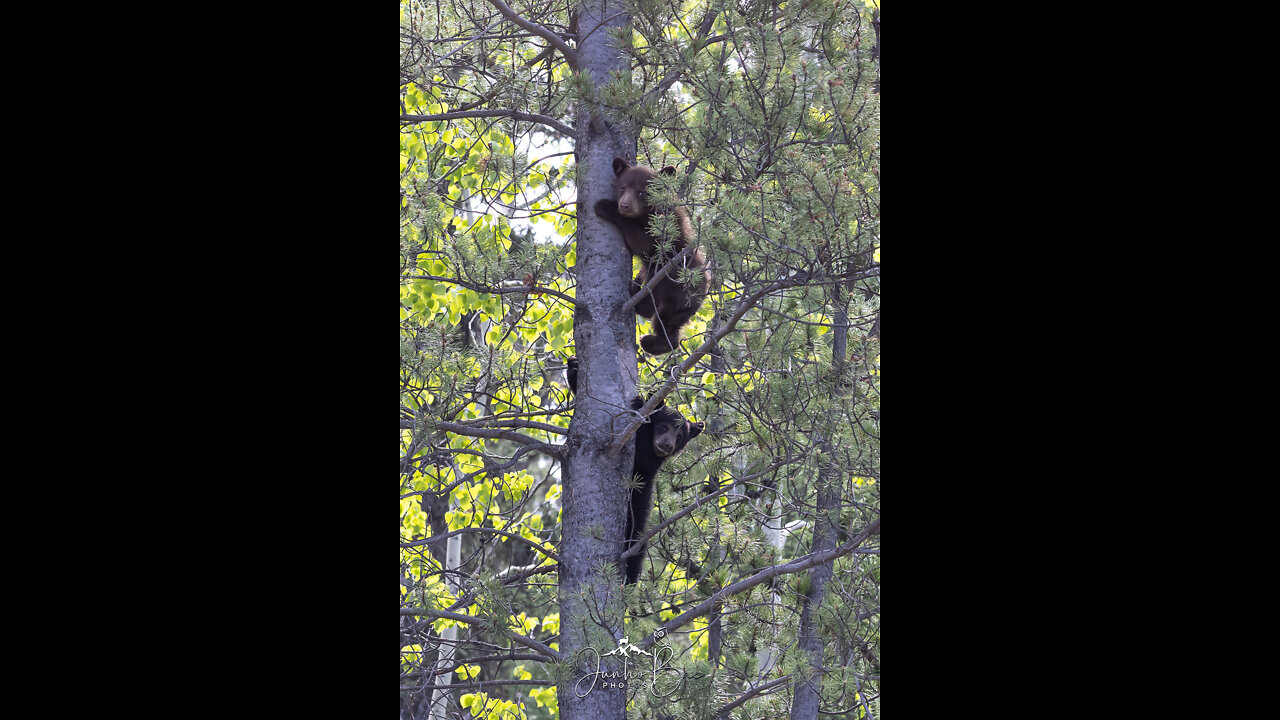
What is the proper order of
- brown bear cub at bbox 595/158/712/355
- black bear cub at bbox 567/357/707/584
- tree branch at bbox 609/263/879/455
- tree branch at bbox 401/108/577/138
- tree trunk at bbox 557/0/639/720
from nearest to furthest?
tree branch at bbox 609/263/879/455
tree trunk at bbox 557/0/639/720
brown bear cub at bbox 595/158/712/355
tree branch at bbox 401/108/577/138
black bear cub at bbox 567/357/707/584

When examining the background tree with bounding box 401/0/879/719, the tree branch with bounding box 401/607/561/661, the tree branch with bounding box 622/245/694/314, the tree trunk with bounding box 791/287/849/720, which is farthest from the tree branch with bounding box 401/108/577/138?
the tree branch with bounding box 401/607/561/661

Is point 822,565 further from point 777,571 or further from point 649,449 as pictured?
point 649,449

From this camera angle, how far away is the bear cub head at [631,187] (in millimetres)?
4344

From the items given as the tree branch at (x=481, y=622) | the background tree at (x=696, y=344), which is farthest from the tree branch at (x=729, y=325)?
the tree branch at (x=481, y=622)

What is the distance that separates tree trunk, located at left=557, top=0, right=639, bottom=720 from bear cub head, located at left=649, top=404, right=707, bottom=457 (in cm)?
29

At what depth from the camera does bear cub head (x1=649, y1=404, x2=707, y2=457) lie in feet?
15.8

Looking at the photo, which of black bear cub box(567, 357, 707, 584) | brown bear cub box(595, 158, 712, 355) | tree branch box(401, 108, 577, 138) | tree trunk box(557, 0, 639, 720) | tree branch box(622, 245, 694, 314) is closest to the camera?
tree branch box(622, 245, 694, 314)

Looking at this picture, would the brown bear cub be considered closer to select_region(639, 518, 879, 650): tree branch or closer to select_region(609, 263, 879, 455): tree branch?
select_region(609, 263, 879, 455): tree branch

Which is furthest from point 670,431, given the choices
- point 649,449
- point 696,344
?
point 696,344

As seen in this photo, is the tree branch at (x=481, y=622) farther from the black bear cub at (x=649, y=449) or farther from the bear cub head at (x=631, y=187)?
the bear cub head at (x=631, y=187)
